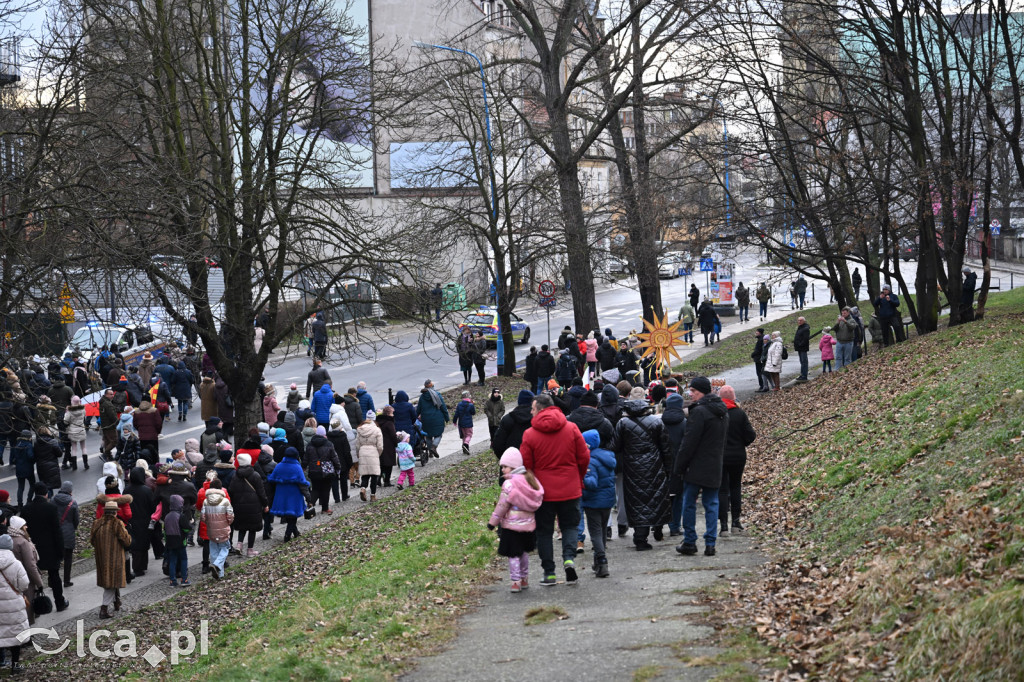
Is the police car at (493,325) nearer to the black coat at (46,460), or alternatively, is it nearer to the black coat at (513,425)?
the black coat at (46,460)

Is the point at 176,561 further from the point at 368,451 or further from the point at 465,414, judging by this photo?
the point at 465,414

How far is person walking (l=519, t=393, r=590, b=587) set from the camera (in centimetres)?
1000

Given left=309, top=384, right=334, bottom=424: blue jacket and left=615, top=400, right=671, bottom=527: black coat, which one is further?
left=309, top=384, right=334, bottom=424: blue jacket

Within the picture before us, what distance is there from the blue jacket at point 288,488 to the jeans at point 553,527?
645cm

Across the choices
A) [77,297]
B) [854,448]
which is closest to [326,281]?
[77,297]

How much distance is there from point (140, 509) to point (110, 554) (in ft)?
5.23

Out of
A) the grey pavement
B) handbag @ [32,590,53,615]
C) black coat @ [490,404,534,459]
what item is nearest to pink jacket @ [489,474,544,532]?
the grey pavement

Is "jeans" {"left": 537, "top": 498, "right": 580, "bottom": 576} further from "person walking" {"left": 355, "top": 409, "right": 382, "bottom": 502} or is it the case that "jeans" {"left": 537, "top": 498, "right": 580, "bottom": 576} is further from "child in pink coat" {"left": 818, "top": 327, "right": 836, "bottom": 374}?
"child in pink coat" {"left": 818, "top": 327, "right": 836, "bottom": 374}

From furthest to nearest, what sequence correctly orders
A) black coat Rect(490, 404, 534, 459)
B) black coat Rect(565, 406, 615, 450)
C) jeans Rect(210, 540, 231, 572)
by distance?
jeans Rect(210, 540, 231, 572), black coat Rect(490, 404, 534, 459), black coat Rect(565, 406, 615, 450)

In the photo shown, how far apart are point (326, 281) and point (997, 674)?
1631cm

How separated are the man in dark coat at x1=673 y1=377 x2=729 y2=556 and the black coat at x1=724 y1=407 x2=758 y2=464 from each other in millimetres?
708

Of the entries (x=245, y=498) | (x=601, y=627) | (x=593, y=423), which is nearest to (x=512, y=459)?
(x=593, y=423)

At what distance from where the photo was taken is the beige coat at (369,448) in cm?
1847

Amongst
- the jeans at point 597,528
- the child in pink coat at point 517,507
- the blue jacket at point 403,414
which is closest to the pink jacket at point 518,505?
the child in pink coat at point 517,507
